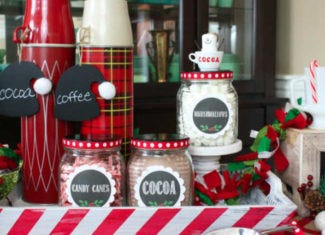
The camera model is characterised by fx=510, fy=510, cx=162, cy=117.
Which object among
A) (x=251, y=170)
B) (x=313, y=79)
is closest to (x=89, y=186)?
(x=251, y=170)

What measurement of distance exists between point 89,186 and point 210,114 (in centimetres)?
25

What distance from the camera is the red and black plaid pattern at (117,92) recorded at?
33.1 inches

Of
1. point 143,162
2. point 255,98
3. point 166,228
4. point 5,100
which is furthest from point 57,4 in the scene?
point 255,98

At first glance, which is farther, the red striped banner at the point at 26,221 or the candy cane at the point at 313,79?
the candy cane at the point at 313,79

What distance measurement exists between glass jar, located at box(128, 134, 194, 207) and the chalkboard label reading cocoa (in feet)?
0.35

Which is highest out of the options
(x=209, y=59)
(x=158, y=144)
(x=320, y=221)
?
(x=209, y=59)

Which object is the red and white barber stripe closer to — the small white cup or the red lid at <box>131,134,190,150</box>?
the red lid at <box>131,134,190,150</box>

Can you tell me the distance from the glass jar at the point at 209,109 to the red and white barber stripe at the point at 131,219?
174 mm

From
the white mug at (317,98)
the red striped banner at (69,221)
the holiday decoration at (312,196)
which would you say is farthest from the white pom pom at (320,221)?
the red striped banner at (69,221)

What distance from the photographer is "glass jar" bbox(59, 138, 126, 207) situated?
745 millimetres

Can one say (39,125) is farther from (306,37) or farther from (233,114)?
(306,37)

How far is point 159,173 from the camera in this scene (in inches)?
29.6

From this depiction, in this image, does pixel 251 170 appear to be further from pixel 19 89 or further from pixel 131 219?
pixel 19 89

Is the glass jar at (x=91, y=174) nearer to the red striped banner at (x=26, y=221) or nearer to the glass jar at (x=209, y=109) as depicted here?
the red striped banner at (x=26, y=221)
